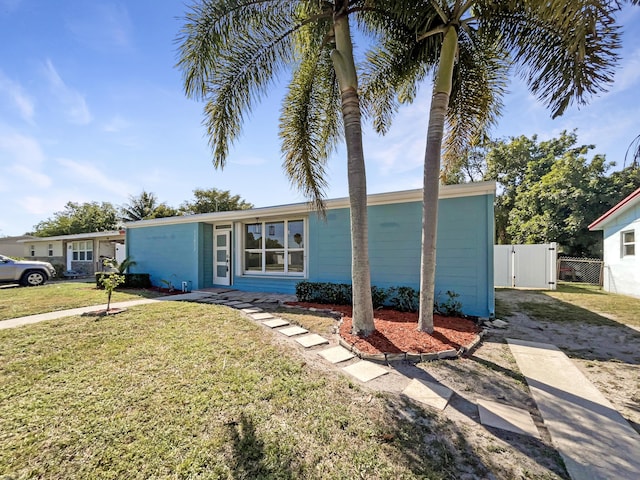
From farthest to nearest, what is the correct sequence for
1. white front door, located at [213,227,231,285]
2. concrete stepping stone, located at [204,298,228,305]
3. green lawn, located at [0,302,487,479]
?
white front door, located at [213,227,231,285] → concrete stepping stone, located at [204,298,228,305] → green lawn, located at [0,302,487,479]

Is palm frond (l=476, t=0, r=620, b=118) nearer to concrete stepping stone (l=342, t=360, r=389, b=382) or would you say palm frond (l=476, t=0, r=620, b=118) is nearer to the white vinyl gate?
concrete stepping stone (l=342, t=360, r=389, b=382)

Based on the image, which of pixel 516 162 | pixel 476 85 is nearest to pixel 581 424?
pixel 476 85

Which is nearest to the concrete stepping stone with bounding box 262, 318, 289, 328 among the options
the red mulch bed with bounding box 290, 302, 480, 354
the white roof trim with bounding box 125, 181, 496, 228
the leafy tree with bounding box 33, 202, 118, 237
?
the red mulch bed with bounding box 290, 302, 480, 354

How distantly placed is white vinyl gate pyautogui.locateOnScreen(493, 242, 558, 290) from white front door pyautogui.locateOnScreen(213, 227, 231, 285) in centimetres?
1165

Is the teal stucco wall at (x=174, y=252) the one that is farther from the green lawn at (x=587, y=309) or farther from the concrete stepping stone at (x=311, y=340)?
the green lawn at (x=587, y=309)

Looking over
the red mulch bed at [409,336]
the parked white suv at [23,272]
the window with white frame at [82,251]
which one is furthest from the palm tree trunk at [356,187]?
the window with white frame at [82,251]

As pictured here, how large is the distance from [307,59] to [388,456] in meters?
7.06

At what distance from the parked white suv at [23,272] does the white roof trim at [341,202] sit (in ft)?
16.8

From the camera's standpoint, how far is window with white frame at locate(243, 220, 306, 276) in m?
9.16

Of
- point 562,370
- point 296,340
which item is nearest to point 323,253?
point 296,340

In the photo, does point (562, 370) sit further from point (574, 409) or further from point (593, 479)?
point (593, 479)

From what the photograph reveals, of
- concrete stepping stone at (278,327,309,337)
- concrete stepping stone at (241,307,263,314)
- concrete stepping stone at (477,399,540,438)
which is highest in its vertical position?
concrete stepping stone at (477,399,540,438)

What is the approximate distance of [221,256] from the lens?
10852mm

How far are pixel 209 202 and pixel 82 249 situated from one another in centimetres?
1299
